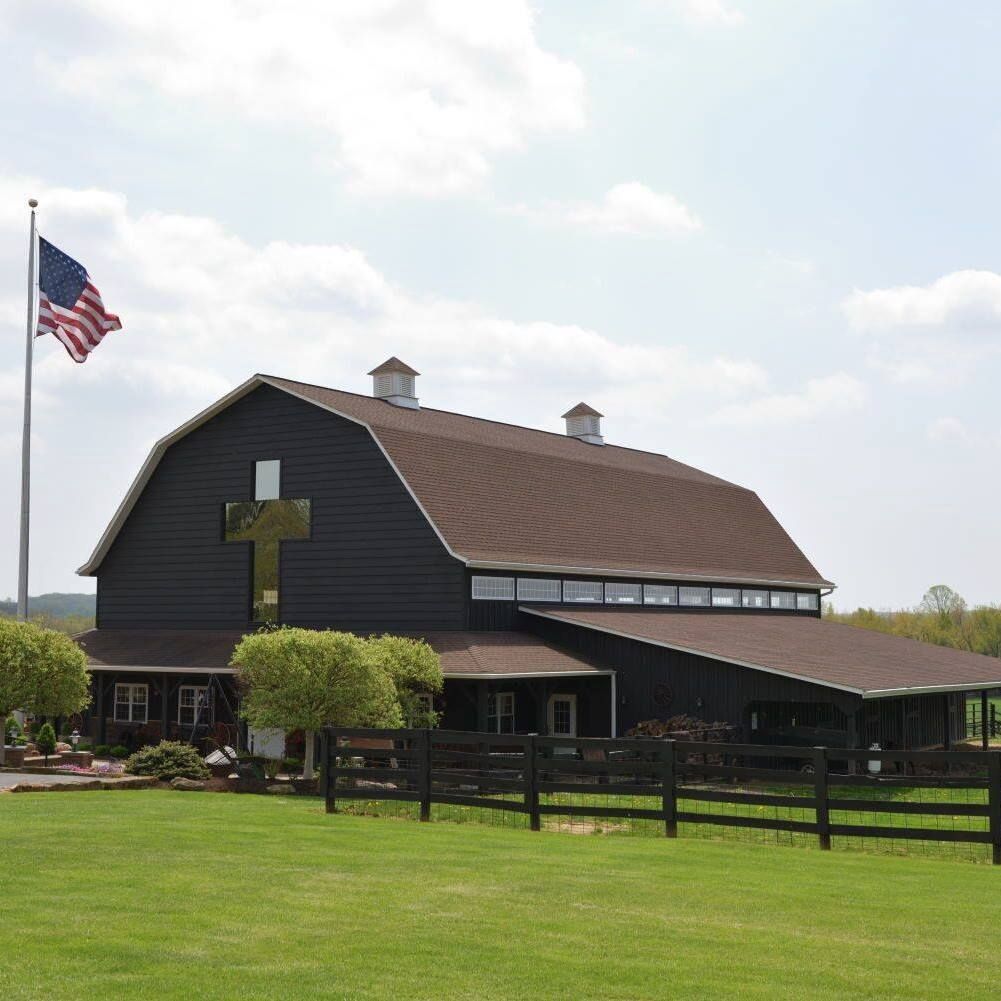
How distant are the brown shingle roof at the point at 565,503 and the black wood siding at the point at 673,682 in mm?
2475

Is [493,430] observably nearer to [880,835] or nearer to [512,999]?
[880,835]

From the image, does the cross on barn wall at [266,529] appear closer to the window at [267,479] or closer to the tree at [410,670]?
the window at [267,479]

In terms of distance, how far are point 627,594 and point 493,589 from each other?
6969 millimetres

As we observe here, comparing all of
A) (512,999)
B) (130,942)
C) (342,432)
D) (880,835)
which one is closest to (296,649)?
(342,432)

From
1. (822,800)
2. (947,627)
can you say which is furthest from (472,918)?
(947,627)

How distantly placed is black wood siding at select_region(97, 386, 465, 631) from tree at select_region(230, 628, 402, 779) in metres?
6.99

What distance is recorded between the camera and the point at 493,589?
3325 centimetres

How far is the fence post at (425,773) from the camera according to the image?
659 inches

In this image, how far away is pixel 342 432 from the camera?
3422cm

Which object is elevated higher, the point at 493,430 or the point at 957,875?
the point at 493,430

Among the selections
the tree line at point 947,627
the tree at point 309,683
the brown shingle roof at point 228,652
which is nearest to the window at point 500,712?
the brown shingle roof at point 228,652

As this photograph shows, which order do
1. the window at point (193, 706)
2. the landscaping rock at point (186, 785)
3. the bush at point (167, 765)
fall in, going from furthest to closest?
the window at point (193, 706) < the bush at point (167, 765) < the landscaping rock at point (186, 785)

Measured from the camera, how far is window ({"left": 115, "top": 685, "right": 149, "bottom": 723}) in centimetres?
3588

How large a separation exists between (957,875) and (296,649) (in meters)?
14.9
